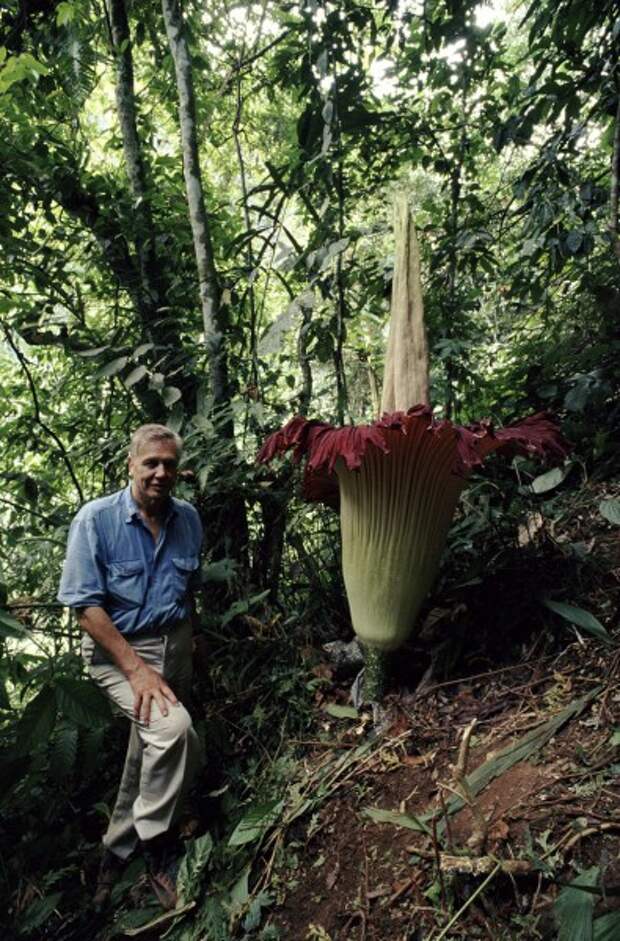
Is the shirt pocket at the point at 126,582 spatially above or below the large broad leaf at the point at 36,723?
above

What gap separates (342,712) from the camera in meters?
2.03

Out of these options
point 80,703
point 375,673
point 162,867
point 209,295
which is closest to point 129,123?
point 209,295

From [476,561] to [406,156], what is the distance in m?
2.37

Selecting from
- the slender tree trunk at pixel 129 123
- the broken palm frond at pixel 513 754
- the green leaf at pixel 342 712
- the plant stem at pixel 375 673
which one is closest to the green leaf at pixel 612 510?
the broken palm frond at pixel 513 754

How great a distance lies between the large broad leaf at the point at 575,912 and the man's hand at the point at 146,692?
1382mm

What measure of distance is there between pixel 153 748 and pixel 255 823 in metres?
0.44

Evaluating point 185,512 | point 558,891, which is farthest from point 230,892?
point 185,512

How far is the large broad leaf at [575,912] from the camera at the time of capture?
2.97ft

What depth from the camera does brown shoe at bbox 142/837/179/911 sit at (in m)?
1.94

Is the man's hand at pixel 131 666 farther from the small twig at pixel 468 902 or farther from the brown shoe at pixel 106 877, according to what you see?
the small twig at pixel 468 902

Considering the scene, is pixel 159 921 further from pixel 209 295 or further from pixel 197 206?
pixel 197 206

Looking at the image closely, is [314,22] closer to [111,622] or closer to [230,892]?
[111,622]

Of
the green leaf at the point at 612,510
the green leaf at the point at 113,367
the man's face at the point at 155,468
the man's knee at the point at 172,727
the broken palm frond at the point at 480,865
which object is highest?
the green leaf at the point at 113,367

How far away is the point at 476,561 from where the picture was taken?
2.23 meters
